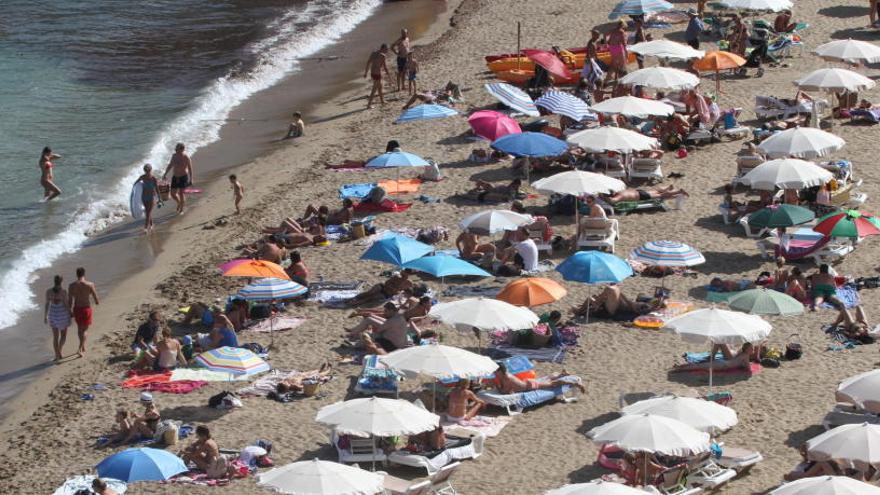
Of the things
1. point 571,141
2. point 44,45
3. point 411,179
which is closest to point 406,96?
point 411,179

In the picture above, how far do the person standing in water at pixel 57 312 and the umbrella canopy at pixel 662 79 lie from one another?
11.5 meters

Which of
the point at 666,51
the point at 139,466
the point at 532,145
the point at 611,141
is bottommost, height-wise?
the point at 139,466

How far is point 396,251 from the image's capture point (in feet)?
64.3

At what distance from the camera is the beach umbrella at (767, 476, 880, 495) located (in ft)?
40.2

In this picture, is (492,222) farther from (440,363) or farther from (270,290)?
(440,363)

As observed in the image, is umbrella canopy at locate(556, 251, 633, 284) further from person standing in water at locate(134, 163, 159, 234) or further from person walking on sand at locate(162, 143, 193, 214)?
person walking on sand at locate(162, 143, 193, 214)

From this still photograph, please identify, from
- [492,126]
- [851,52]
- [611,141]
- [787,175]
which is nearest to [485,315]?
[787,175]

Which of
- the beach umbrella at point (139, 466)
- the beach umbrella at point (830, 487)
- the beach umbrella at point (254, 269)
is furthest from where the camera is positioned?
the beach umbrella at point (254, 269)

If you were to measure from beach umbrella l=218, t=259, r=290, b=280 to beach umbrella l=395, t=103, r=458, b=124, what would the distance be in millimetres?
8077

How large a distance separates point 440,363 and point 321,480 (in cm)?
290

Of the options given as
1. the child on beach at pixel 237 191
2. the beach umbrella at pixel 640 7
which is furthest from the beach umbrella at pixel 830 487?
the beach umbrella at pixel 640 7

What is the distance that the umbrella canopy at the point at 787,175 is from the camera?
2119cm

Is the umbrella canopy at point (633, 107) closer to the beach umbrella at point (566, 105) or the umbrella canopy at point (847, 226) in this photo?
the beach umbrella at point (566, 105)

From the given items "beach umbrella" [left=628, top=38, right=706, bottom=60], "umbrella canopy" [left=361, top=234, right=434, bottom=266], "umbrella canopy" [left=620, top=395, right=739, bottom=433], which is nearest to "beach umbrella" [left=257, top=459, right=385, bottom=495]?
"umbrella canopy" [left=620, top=395, right=739, bottom=433]
